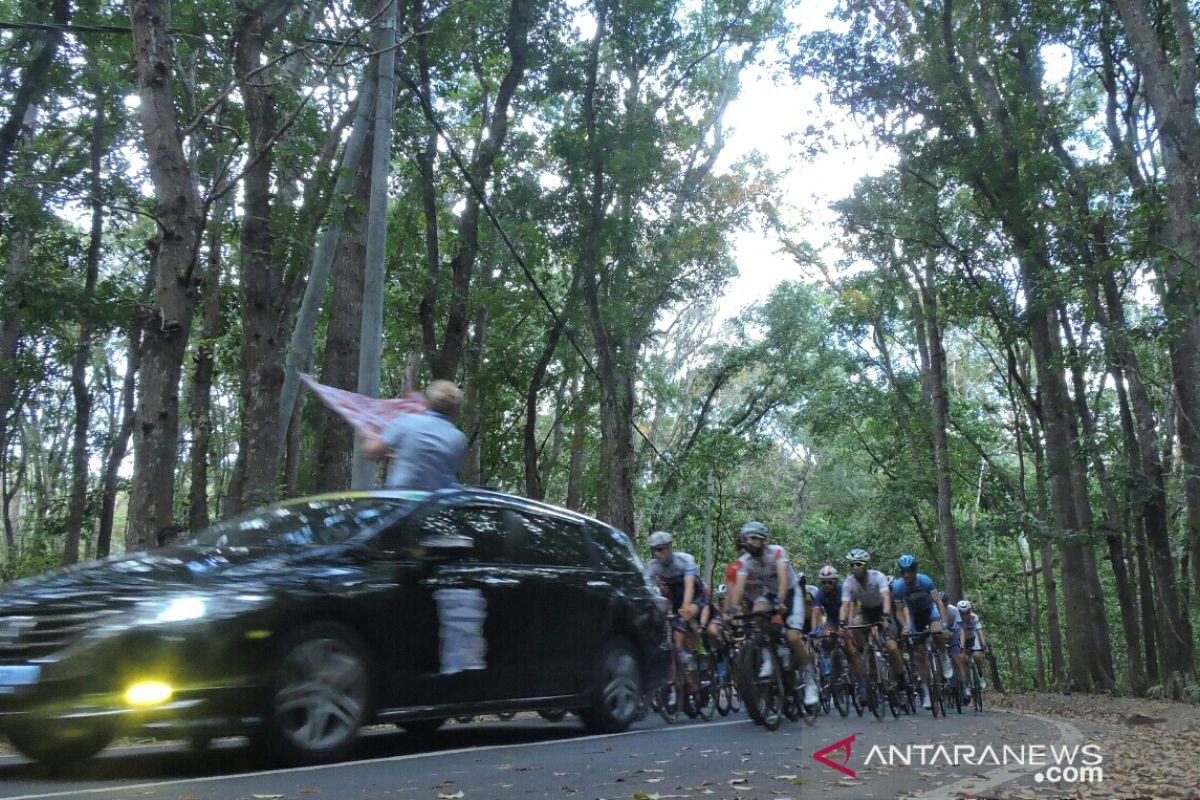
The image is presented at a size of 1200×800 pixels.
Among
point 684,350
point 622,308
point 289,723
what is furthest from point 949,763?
point 684,350

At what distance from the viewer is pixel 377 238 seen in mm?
12117


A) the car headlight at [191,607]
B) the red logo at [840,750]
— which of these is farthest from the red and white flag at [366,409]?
the red logo at [840,750]

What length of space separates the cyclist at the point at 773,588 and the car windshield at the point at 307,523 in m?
4.25

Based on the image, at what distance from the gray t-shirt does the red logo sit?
3.39 meters

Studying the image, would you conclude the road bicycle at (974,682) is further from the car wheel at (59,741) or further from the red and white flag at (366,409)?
the car wheel at (59,741)

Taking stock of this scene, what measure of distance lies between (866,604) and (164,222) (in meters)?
9.15

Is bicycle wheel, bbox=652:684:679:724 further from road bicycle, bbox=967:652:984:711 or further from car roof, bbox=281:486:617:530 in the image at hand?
road bicycle, bbox=967:652:984:711

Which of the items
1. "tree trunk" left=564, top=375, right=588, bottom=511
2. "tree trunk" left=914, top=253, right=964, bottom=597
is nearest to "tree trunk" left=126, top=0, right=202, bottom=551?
"tree trunk" left=564, top=375, right=588, bottom=511

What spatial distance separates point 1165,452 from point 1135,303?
12.9 feet

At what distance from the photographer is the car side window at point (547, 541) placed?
8328mm

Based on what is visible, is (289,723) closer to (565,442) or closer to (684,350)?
(565,442)

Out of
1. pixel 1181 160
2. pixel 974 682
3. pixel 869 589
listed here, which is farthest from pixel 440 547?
pixel 974 682

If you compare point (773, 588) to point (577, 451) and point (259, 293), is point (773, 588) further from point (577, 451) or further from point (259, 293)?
point (577, 451)

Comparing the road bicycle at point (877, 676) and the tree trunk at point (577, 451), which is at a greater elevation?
the tree trunk at point (577, 451)
